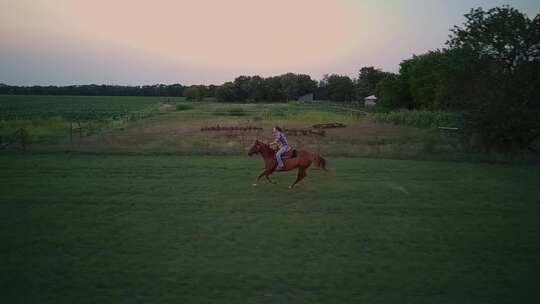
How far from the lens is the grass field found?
19.0 ft

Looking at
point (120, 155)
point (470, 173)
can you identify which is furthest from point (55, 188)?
point (470, 173)

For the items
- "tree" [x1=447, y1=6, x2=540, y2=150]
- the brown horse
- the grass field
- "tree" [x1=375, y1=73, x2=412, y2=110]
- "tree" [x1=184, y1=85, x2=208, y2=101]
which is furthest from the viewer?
"tree" [x1=184, y1=85, x2=208, y2=101]

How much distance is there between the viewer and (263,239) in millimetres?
7855

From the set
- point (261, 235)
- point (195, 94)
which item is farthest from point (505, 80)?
point (195, 94)

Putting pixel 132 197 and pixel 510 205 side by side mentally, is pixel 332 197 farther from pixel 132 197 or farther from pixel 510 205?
pixel 132 197

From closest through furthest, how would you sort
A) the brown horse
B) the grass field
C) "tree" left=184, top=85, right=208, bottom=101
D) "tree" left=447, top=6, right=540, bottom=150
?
the grass field
the brown horse
"tree" left=447, top=6, right=540, bottom=150
"tree" left=184, top=85, right=208, bottom=101

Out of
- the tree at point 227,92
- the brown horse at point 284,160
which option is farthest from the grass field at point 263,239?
the tree at point 227,92

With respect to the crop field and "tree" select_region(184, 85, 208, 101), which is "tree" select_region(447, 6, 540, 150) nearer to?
the crop field

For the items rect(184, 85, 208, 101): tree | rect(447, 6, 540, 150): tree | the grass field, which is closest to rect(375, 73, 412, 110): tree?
rect(447, 6, 540, 150): tree

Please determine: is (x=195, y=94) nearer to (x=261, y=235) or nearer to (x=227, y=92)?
(x=227, y=92)

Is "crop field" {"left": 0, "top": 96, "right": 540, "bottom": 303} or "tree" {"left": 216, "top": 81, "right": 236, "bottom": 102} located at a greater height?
"tree" {"left": 216, "top": 81, "right": 236, "bottom": 102}

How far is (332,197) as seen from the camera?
1142 centimetres

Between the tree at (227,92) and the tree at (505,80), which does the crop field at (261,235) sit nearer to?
the tree at (505,80)

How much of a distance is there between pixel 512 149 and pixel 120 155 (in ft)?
60.4
